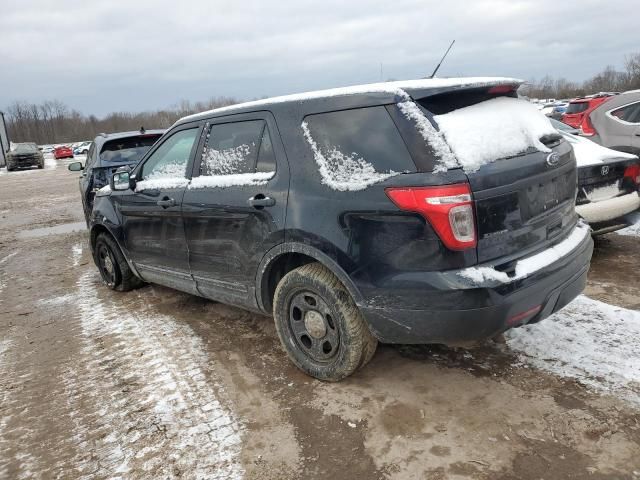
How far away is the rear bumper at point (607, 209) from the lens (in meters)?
4.85

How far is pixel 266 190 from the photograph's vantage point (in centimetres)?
325

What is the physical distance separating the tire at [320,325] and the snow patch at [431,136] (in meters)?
0.95

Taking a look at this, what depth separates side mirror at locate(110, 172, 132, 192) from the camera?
188 inches

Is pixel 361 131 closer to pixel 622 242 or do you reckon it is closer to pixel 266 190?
pixel 266 190

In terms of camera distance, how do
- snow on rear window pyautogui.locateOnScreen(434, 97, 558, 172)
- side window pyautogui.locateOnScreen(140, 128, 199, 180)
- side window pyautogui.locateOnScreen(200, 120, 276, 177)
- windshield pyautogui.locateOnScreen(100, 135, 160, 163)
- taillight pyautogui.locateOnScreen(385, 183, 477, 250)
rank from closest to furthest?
taillight pyautogui.locateOnScreen(385, 183, 477, 250) < snow on rear window pyautogui.locateOnScreen(434, 97, 558, 172) < side window pyautogui.locateOnScreen(200, 120, 276, 177) < side window pyautogui.locateOnScreen(140, 128, 199, 180) < windshield pyautogui.locateOnScreen(100, 135, 160, 163)

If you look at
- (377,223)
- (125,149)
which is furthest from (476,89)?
(125,149)

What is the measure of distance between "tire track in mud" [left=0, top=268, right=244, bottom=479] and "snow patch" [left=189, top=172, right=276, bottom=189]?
4.23ft

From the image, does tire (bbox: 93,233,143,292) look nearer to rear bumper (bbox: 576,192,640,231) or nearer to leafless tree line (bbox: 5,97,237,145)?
rear bumper (bbox: 576,192,640,231)

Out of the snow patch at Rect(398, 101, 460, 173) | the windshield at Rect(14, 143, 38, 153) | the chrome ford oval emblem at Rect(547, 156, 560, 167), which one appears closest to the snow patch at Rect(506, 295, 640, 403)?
the chrome ford oval emblem at Rect(547, 156, 560, 167)

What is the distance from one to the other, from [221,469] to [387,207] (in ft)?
5.23

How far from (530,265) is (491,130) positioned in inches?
30.8

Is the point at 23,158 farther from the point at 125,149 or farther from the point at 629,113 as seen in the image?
the point at 629,113

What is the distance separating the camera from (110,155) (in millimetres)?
7742

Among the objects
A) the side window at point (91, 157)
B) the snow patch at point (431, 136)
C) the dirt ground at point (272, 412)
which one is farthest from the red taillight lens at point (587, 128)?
the side window at point (91, 157)
